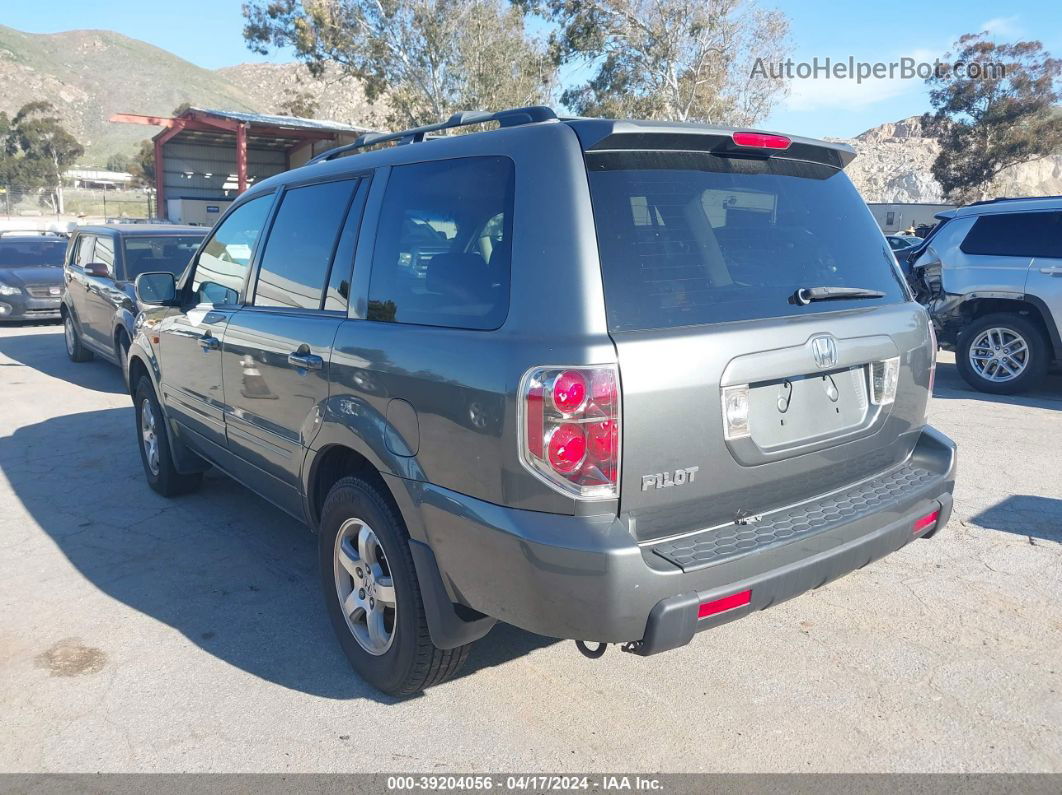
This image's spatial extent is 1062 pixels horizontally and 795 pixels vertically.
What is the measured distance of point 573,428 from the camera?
2395mm

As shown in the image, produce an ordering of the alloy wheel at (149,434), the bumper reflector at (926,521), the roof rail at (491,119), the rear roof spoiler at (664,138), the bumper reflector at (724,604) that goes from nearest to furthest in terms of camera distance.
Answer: the bumper reflector at (724,604)
the rear roof spoiler at (664,138)
the roof rail at (491,119)
the bumper reflector at (926,521)
the alloy wheel at (149,434)

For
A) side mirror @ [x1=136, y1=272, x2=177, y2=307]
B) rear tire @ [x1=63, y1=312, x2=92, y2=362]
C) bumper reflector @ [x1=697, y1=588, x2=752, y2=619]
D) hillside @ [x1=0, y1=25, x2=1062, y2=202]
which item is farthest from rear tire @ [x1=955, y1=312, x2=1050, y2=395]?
hillside @ [x1=0, y1=25, x2=1062, y2=202]

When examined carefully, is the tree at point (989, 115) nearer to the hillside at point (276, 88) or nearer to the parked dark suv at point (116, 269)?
the parked dark suv at point (116, 269)

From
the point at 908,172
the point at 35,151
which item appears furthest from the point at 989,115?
the point at 35,151

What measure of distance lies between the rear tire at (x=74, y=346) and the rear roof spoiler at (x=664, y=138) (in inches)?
394

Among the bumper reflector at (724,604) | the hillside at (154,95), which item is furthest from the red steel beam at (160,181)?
the hillside at (154,95)

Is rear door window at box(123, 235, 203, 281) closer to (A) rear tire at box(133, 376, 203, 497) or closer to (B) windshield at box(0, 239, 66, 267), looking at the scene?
(A) rear tire at box(133, 376, 203, 497)

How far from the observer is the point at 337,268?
11.1 ft

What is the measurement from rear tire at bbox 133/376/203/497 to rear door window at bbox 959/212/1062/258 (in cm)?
794

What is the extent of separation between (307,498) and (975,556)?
11.2 ft

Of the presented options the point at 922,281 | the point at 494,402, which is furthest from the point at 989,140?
the point at 494,402

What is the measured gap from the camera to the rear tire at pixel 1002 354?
8.48 m

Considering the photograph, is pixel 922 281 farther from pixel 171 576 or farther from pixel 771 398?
pixel 171 576

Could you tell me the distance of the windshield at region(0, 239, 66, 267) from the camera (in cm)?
1484
